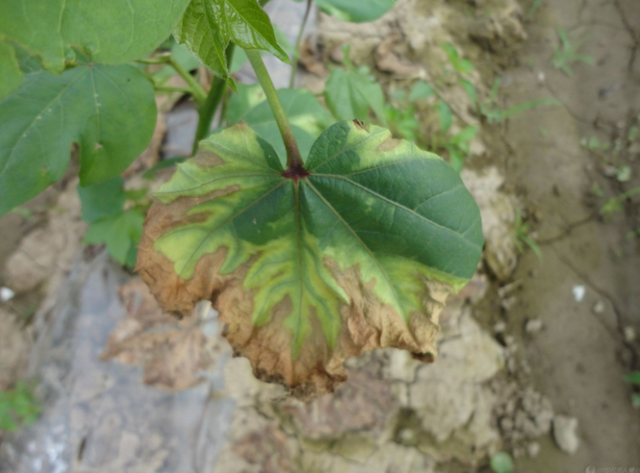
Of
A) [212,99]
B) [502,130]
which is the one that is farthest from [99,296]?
[502,130]

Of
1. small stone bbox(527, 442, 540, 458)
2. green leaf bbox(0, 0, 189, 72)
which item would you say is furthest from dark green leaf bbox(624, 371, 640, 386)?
green leaf bbox(0, 0, 189, 72)

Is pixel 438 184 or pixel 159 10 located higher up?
pixel 159 10

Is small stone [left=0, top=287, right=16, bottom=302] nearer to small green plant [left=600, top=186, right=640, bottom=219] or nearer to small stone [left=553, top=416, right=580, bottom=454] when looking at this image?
small stone [left=553, top=416, right=580, bottom=454]

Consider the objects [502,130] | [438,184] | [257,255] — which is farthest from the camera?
[502,130]

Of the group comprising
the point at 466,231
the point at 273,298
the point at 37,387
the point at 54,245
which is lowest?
the point at 37,387

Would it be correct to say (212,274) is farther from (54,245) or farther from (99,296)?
(54,245)

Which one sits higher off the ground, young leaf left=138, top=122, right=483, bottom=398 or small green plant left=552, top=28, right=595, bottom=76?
young leaf left=138, top=122, right=483, bottom=398

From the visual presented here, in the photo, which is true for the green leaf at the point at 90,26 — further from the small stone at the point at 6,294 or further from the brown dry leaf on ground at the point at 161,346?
the small stone at the point at 6,294
